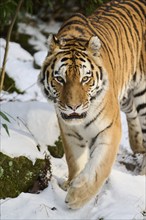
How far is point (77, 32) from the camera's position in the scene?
4805mm

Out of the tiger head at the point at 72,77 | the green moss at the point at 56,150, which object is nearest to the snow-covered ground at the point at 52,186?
the green moss at the point at 56,150

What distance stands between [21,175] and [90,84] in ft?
3.73

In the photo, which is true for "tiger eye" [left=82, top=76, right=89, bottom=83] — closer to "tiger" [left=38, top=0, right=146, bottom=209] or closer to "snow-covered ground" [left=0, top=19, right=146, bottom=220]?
"tiger" [left=38, top=0, right=146, bottom=209]

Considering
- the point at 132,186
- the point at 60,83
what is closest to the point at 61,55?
the point at 60,83

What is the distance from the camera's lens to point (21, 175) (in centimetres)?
508

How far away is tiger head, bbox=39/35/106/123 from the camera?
4.25m

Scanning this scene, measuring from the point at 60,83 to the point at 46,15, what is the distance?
7.45 m

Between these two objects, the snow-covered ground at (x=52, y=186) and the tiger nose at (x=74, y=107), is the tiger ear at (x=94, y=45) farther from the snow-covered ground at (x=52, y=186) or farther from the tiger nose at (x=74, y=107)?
the snow-covered ground at (x=52, y=186)

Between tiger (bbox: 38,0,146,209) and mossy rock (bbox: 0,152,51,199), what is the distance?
201mm

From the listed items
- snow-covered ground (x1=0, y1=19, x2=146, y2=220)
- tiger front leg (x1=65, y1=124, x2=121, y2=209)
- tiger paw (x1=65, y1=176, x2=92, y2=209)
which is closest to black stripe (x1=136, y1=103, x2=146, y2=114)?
snow-covered ground (x1=0, y1=19, x2=146, y2=220)

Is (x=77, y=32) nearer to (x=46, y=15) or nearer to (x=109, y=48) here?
(x=109, y=48)

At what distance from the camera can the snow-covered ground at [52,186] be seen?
4.77 m

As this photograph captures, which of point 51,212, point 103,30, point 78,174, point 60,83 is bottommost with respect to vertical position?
point 51,212

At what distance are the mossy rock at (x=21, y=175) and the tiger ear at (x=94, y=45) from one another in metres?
1.17
